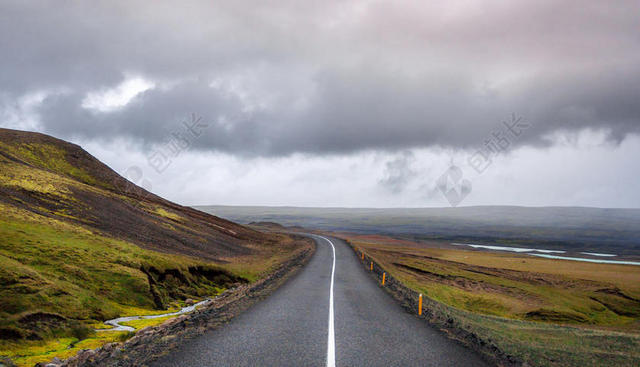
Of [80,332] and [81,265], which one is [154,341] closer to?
[80,332]

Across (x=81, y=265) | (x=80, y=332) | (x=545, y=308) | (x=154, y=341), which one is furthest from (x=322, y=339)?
(x=545, y=308)

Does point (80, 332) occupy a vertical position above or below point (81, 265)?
below

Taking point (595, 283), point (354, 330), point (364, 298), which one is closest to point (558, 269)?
point (595, 283)

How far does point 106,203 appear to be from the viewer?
38.1 m

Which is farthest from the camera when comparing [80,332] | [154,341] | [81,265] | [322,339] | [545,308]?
[545,308]

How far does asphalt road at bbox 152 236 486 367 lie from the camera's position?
7.97 m

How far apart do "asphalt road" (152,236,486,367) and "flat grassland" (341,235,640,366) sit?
2405 mm

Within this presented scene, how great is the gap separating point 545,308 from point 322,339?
1042 inches

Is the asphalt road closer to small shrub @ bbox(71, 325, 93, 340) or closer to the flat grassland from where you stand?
the flat grassland

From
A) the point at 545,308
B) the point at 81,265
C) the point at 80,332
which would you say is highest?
the point at 81,265

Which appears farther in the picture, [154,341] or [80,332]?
[80,332]

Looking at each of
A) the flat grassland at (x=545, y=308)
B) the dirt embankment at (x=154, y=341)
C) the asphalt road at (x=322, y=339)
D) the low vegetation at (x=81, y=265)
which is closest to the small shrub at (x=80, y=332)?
the low vegetation at (x=81, y=265)

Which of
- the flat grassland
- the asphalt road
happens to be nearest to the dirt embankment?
the asphalt road

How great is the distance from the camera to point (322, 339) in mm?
9695
